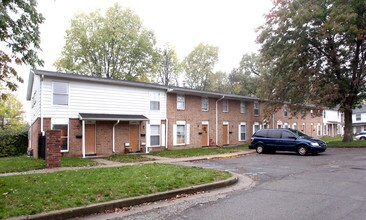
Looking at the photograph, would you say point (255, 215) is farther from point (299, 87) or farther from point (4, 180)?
point (299, 87)

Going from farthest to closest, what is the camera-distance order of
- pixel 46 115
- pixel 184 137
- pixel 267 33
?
1. pixel 267 33
2. pixel 184 137
3. pixel 46 115

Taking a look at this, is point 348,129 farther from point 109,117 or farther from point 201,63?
point 201,63

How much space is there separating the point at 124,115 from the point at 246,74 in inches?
1549

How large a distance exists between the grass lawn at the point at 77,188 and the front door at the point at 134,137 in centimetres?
1109

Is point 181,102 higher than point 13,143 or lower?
higher

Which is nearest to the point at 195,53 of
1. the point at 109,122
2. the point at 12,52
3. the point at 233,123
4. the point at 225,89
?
the point at 225,89

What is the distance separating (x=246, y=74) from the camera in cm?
5691

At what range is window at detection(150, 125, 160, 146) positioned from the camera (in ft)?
77.1

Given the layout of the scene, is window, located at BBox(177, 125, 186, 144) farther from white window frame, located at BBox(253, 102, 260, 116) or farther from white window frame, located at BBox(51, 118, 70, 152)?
white window frame, located at BBox(253, 102, 260, 116)

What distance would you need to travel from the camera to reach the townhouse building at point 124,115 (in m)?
18.8

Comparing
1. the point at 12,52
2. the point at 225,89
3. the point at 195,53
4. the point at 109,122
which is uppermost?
the point at 195,53

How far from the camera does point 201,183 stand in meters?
9.28

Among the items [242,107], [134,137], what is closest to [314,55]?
[242,107]

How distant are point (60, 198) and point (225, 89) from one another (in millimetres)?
50187
